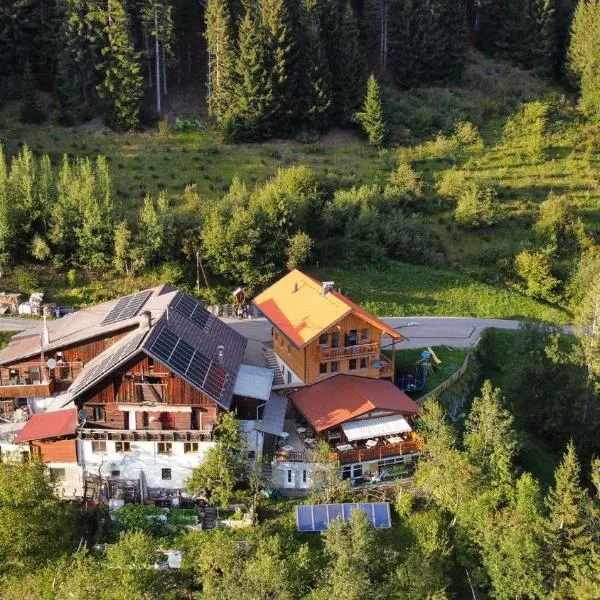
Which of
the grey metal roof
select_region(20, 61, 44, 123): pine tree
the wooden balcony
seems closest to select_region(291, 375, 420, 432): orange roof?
the grey metal roof

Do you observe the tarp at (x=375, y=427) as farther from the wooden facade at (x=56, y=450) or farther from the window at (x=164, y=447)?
the wooden facade at (x=56, y=450)

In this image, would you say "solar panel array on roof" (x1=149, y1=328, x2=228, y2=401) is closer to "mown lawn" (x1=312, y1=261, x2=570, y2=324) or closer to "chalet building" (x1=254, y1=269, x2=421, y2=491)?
"chalet building" (x1=254, y1=269, x2=421, y2=491)

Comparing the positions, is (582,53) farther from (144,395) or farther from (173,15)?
(144,395)

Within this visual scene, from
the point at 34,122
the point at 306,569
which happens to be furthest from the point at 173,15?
the point at 306,569

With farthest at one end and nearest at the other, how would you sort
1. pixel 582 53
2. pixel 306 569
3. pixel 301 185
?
pixel 582 53 < pixel 301 185 < pixel 306 569

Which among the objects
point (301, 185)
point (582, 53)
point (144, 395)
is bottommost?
point (144, 395)

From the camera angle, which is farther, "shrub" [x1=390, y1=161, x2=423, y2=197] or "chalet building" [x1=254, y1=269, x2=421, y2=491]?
"shrub" [x1=390, y1=161, x2=423, y2=197]

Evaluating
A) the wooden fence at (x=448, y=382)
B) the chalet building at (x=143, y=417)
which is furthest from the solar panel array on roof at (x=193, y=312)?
the wooden fence at (x=448, y=382)
